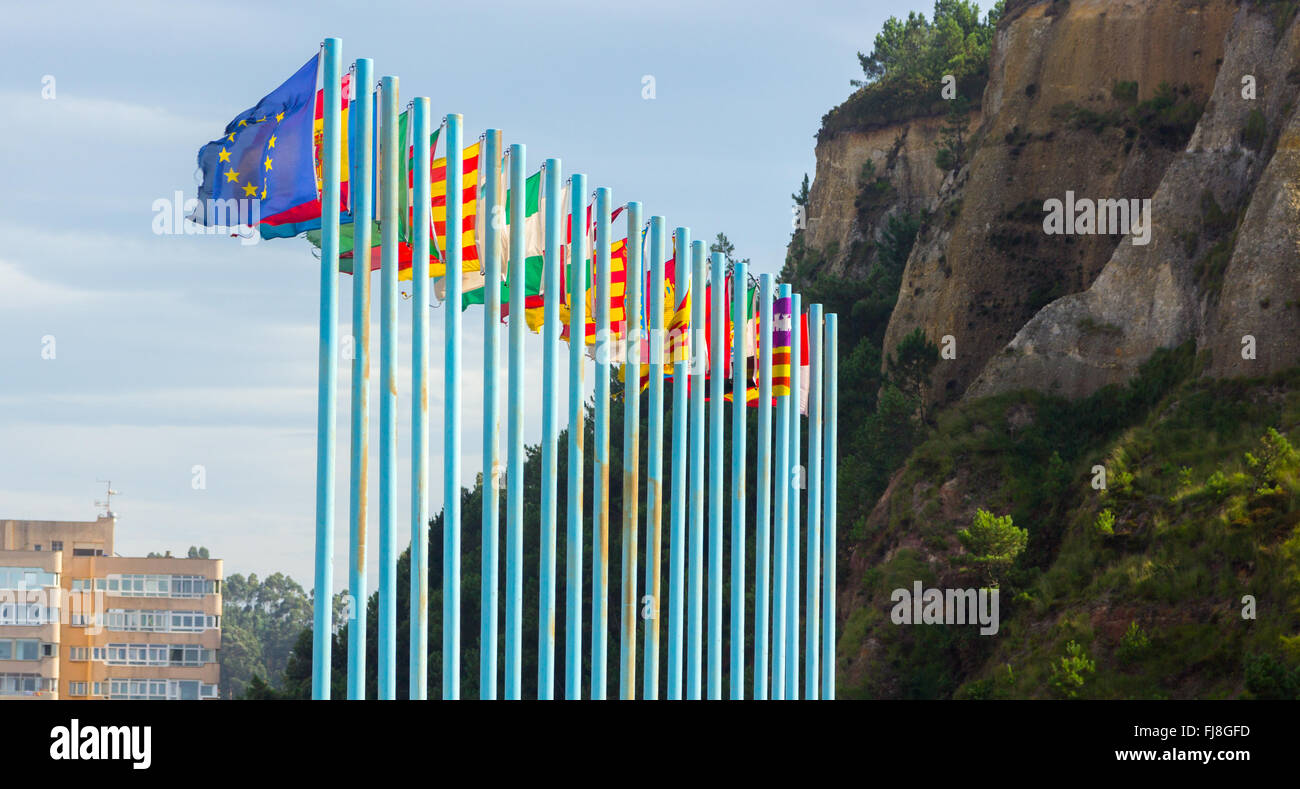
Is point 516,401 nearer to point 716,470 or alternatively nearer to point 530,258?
point 530,258

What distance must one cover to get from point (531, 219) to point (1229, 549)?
2165 centimetres

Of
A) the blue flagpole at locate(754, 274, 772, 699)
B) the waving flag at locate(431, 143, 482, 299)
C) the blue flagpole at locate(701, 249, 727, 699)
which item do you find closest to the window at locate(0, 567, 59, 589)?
the blue flagpole at locate(754, 274, 772, 699)

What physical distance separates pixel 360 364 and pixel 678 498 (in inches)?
255

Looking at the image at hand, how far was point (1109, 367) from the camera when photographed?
1834 inches

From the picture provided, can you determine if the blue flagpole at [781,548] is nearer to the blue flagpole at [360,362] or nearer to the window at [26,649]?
the blue flagpole at [360,362]

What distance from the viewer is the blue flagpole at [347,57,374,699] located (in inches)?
643

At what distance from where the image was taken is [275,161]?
57.1ft

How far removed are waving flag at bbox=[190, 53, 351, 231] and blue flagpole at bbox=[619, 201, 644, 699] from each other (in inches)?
193

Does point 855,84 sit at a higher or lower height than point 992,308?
higher

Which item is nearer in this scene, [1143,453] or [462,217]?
[462,217]

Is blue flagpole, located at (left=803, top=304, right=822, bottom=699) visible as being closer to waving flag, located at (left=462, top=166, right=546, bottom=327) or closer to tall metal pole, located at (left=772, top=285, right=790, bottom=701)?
tall metal pole, located at (left=772, top=285, right=790, bottom=701)
